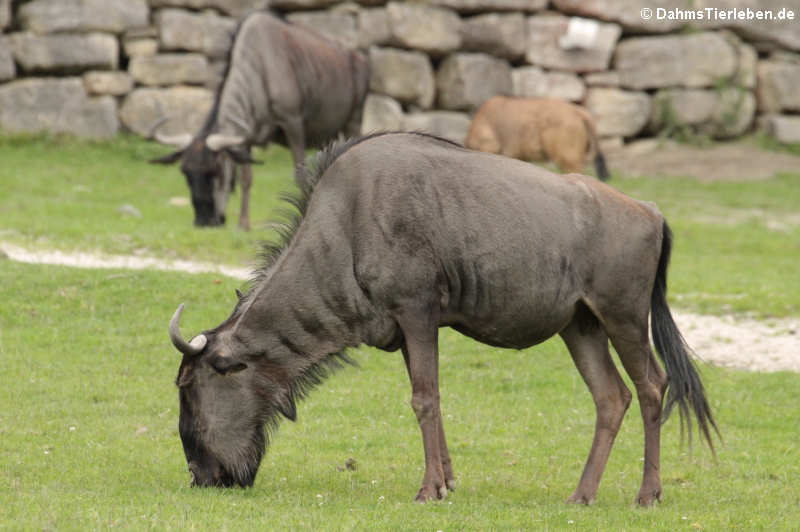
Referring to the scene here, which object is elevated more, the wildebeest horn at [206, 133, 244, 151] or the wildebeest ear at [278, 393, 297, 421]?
the wildebeest ear at [278, 393, 297, 421]

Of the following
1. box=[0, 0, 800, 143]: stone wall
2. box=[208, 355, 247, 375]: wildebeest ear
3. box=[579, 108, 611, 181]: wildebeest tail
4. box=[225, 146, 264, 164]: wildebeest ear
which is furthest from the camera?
box=[0, 0, 800, 143]: stone wall

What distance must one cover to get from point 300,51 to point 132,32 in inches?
237

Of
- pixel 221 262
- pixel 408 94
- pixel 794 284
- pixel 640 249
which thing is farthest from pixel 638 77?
pixel 640 249

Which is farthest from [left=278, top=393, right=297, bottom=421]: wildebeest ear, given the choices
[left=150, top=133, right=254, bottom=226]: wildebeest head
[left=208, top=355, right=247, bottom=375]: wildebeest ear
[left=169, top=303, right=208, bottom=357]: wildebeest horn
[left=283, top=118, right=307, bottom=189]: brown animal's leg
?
[left=283, top=118, right=307, bottom=189]: brown animal's leg

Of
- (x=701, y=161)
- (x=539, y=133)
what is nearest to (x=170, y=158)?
(x=539, y=133)

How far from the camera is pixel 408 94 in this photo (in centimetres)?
2466

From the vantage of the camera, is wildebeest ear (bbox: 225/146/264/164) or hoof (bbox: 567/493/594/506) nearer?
hoof (bbox: 567/493/594/506)

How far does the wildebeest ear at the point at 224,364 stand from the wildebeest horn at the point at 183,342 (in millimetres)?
A: 101

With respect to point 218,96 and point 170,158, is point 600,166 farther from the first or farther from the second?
point 170,158

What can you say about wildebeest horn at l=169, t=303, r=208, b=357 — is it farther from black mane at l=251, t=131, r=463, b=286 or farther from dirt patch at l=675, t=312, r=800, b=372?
dirt patch at l=675, t=312, r=800, b=372

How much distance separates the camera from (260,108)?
58.4 feet

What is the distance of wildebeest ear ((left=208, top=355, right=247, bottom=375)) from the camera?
7.01 m

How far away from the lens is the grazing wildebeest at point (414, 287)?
695 centimetres

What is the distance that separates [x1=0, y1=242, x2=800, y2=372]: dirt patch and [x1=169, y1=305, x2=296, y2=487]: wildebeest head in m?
5.00
